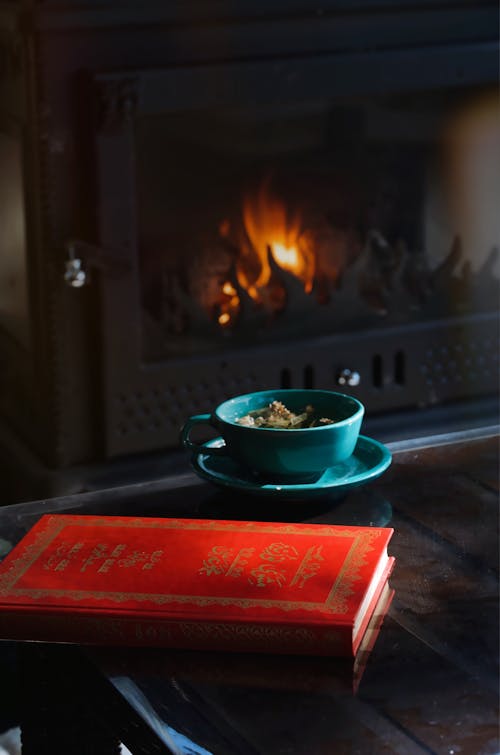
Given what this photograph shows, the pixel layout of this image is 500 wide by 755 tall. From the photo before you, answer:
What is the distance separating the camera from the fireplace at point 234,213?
198 centimetres

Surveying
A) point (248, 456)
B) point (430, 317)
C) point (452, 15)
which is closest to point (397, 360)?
point (430, 317)

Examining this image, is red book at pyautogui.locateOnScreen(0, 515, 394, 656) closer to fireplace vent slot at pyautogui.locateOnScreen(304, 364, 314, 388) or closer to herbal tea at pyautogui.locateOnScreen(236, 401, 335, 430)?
herbal tea at pyautogui.locateOnScreen(236, 401, 335, 430)

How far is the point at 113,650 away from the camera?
724 mm

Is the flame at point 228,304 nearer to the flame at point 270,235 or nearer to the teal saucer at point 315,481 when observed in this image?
the flame at point 270,235

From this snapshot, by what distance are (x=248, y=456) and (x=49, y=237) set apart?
3.77 ft

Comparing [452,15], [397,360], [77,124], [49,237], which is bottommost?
[397,360]

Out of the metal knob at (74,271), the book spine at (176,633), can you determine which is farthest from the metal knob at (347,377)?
the book spine at (176,633)

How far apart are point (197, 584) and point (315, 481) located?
0.20m

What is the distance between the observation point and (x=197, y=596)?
75 cm

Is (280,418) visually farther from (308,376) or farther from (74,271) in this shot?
(308,376)

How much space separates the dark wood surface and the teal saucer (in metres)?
0.07

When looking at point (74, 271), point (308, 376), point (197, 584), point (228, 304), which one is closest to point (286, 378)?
point (308, 376)

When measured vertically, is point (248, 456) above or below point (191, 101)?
below

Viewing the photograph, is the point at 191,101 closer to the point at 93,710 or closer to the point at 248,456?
the point at 248,456
